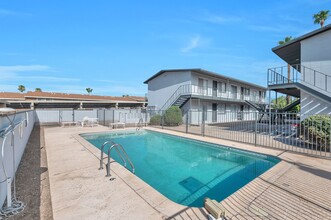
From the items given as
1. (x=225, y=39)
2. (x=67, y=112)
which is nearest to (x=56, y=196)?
(x=225, y=39)

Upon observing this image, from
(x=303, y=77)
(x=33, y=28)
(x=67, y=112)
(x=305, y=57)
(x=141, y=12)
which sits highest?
(x=141, y=12)

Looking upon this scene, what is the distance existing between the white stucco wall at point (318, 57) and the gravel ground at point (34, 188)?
13372 millimetres

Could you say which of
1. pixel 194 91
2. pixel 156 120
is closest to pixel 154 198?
pixel 156 120

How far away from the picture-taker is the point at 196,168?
709cm

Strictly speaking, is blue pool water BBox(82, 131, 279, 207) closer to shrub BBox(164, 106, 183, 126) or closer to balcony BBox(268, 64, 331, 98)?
balcony BBox(268, 64, 331, 98)

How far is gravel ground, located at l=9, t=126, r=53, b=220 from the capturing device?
11.0ft

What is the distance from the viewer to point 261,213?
334 cm

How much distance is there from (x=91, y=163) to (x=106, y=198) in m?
2.64

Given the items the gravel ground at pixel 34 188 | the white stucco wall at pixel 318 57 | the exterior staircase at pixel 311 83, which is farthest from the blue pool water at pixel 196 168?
the white stucco wall at pixel 318 57

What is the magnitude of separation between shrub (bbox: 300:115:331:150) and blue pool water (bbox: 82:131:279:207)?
246cm

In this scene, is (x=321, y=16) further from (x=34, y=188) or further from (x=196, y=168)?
(x=34, y=188)

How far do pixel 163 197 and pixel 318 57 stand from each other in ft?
39.3

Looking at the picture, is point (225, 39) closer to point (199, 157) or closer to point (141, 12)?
point (141, 12)

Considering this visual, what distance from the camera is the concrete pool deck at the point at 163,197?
329cm
